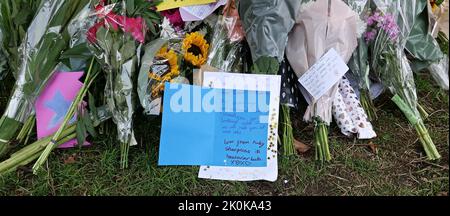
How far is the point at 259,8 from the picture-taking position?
6.77 ft

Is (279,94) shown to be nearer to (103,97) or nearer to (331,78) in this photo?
(331,78)

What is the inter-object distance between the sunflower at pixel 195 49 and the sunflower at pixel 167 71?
51 millimetres

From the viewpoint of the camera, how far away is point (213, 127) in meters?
2.07

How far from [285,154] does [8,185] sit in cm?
97

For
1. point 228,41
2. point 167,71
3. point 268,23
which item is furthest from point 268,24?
point 167,71

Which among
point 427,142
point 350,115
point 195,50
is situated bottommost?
point 427,142

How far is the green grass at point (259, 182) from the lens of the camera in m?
1.99

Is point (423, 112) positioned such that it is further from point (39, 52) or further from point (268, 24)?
point (39, 52)

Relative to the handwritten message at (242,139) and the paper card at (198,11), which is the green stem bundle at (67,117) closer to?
the paper card at (198,11)

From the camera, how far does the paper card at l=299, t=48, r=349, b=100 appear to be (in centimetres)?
211

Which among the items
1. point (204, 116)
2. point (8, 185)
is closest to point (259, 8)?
point (204, 116)

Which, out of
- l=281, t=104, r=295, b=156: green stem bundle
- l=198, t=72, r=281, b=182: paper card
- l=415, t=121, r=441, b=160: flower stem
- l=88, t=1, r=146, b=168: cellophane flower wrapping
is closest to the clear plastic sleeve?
l=88, t=1, r=146, b=168: cellophane flower wrapping

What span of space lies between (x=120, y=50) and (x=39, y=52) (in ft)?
1.05

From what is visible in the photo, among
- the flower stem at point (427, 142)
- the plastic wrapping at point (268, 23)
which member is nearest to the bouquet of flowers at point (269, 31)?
the plastic wrapping at point (268, 23)
